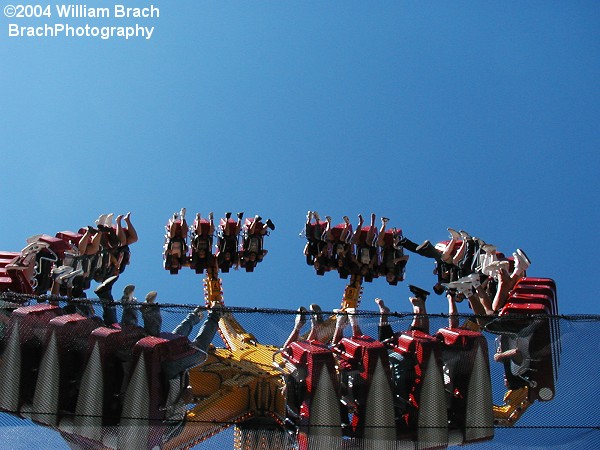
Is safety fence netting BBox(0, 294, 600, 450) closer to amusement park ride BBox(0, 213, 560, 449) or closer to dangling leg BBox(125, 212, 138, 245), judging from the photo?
amusement park ride BBox(0, 213, 560, 449)

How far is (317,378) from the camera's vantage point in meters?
11.3

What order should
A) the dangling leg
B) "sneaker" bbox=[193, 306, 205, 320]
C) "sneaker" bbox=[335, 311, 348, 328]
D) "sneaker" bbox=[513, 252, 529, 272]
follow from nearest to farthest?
"sneaker" bbox=[193, 306, 205, 320], "sneaker" bbox=[335, 311, 348, 328], "sneaker" bbox=[513, 252, 529, 272], the dangling leg

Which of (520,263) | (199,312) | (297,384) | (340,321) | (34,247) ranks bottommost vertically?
(297,384)

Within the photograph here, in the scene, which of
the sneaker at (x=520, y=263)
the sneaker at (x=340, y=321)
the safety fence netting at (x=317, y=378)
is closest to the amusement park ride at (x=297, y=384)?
the safety fence netting at (x=317, y=378)

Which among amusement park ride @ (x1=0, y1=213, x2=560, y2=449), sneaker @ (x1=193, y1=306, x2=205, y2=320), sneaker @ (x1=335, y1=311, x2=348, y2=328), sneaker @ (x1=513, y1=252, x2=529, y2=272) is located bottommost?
amusement park ride @ (x1=0, y1=213, x2=560, y2=449)

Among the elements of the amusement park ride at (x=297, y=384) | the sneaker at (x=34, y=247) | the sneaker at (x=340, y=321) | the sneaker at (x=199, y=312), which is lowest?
the amusement park ride at (x=297, y=384)

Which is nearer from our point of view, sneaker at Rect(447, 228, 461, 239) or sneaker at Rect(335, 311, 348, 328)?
sneaker at Rect(335, 311, 348, 328)

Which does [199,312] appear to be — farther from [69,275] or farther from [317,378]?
[69,275]

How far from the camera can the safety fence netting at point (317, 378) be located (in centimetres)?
1077

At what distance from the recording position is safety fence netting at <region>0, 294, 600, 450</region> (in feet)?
35.3

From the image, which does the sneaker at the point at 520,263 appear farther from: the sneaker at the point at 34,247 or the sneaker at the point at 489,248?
the sneaker at the point at 34,247

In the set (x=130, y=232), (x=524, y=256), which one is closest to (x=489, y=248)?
(x=524, y=256)

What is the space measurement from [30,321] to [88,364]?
0.82 m

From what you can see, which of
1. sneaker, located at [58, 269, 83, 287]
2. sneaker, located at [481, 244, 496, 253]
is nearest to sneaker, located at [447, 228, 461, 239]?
sneaker, located at [481, 244, 496, 253]
